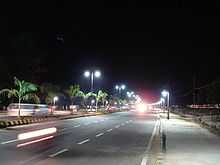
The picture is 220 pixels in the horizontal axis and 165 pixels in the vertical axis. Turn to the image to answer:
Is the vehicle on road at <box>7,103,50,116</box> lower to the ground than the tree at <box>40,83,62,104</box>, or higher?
lower

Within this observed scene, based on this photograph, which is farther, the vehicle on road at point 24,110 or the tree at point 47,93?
the tree at point 47,93

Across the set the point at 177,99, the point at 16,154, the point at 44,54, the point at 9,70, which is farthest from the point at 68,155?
the point at 177,99

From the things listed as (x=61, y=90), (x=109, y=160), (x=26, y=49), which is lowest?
(x=109, y=160)

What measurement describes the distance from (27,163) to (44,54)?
10130cm

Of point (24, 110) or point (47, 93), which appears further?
point (47, 93)

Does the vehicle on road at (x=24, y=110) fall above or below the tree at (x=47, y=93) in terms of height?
below

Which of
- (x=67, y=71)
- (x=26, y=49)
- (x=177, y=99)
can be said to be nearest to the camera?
(x=26, y=49)

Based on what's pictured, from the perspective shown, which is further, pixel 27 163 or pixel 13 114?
pixel 13 114

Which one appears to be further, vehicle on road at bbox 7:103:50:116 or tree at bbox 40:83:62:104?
tree at bbox 40:83:62:104

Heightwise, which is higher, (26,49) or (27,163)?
(26,49)

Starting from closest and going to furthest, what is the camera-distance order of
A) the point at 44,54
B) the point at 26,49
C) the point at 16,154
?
A: the point at 16,154, the point at 26,49, the point at 44,54

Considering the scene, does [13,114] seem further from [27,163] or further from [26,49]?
[27,163]

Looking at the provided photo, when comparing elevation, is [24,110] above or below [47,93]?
below

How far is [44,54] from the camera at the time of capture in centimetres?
11525
